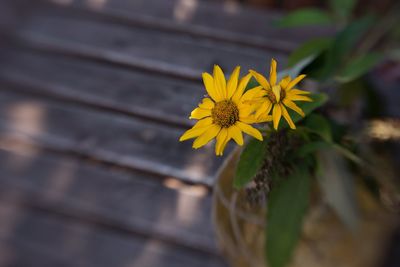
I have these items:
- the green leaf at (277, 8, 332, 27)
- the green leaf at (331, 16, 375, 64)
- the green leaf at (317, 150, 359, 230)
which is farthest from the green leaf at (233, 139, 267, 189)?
the green leaf at (277, 8, 332, 27)

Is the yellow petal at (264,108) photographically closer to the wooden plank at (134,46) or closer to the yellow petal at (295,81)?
the yellow petal at (295,81)

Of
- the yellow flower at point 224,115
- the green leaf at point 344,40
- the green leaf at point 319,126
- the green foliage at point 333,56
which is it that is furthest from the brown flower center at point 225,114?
the green leaf at point 344,40

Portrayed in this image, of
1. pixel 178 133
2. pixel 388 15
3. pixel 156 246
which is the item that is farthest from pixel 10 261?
pixel 388 15

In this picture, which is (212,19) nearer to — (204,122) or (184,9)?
(184,9)

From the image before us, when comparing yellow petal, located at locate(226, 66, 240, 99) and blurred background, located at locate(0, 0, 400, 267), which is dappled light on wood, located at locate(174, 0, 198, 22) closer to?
blurred background, located at locate(0, 0, 400, 267)

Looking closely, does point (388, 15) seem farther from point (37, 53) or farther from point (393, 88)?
point (37, 53)
